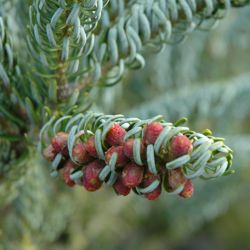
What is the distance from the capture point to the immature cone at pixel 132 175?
404 mm

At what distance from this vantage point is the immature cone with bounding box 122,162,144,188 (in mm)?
404

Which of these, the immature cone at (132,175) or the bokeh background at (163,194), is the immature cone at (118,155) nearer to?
the immature cone at (132,175)

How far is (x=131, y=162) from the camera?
0.41 meters

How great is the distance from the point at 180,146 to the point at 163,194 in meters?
0.84

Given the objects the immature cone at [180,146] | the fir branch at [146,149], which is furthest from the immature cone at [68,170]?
the immature cone at [180,146]

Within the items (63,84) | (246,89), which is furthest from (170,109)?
(63,84)

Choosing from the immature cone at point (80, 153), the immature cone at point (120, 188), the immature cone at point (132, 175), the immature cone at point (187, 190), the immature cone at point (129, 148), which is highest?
the immature cone at point (129, 148)

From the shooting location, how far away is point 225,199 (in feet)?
3.98

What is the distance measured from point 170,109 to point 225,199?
0.45m

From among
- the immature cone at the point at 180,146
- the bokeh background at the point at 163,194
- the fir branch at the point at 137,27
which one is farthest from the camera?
the bokeh background at the point at 163,194

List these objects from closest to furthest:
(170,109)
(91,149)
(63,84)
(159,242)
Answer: (91,149), (63,84), (170,109), (159,242)

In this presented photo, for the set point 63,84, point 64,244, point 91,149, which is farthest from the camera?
point 64,244

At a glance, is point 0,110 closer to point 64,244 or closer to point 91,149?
point 91,149

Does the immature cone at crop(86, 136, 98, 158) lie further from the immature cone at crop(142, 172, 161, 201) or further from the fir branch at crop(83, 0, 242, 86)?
the fir branch at crop(83, 0, 242, 86)
